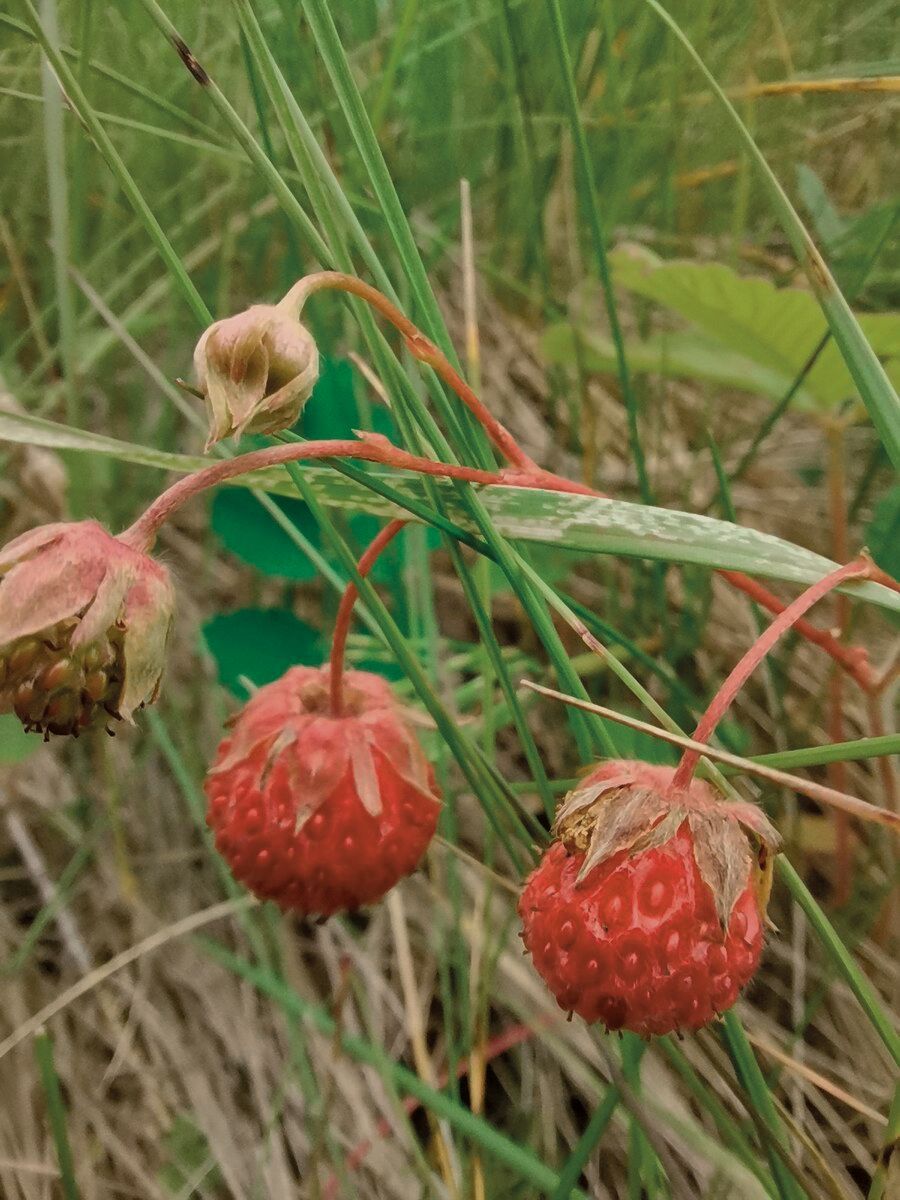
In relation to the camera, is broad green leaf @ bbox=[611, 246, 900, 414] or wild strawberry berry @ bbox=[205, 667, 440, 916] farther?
broad green leaf @ bbox=[611, 246, 900, 414]

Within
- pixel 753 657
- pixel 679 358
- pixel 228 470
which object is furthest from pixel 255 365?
pixel 679 358

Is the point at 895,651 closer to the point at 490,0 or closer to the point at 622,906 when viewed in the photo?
the point at 622,906

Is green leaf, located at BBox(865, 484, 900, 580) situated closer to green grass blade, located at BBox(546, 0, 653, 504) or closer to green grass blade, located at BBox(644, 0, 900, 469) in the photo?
green grass blade, located at BBox(546, 0, 653, 504)

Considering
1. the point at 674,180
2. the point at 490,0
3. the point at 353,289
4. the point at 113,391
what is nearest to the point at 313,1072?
the point at 353,289

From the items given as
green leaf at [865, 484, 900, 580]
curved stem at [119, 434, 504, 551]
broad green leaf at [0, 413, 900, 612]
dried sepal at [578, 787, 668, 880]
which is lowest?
green leaf at [865, 484, 900, 580]

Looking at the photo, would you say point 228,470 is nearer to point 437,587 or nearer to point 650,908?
point 650,908

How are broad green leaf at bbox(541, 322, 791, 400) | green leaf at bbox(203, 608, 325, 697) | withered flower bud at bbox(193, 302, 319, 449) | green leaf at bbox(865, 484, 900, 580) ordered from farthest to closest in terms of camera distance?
broad green leaf at bbox(541, 322, 791, 400) → green leaf at bbox(203, 608, 325, 697) → green leaf at bbox(865, 484, 900, 580) → withered flower bud at bbox(193, 302, 319, 449)

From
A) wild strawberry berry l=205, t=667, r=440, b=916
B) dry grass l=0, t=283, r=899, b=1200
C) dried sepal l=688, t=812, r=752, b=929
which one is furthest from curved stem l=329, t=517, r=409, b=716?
dried sepal l=688, t=812, r=752, b=929
